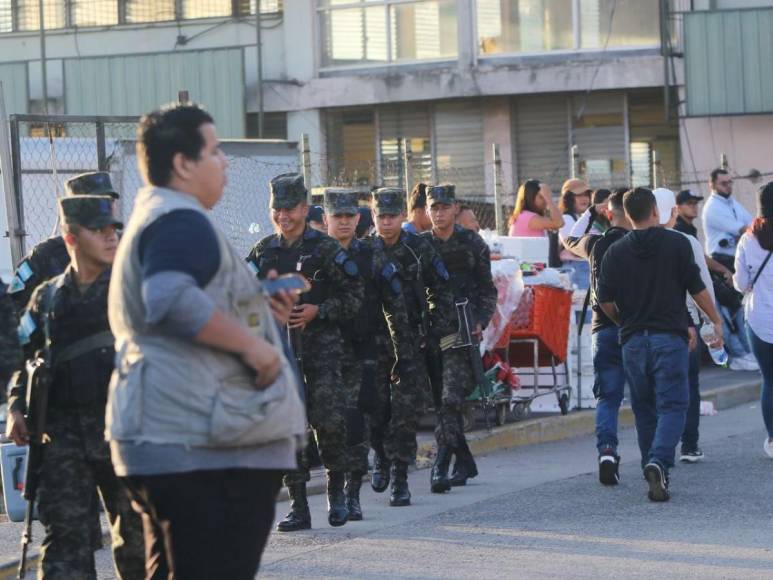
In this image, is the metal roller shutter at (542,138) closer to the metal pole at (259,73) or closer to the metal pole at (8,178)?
the metal pole at (259,73)

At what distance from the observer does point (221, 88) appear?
28797mm

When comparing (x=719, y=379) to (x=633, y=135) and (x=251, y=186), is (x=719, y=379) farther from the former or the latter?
(x=633, y=135)

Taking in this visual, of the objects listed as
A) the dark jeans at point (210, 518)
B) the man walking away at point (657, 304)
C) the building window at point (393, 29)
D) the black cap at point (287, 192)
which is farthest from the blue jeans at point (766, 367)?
the building window at point (393, 29)

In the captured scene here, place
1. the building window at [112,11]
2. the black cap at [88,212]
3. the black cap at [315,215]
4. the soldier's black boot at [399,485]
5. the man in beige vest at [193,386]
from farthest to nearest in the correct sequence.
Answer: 1. the building window at [112,11]
2. the black cap at [315,215]
3. the soldier's black boot at [399,485]
4. the black cap at [88,212]
5. the man in beige vest at [193,386]

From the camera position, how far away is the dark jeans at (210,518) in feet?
15.5

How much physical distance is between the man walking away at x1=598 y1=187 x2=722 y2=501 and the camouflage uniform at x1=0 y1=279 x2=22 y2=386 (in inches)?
193

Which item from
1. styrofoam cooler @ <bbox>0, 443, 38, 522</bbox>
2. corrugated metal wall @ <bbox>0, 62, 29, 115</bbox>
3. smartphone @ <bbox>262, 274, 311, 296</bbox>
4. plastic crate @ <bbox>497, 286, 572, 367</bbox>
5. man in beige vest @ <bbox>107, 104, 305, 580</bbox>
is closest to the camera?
man in beige vest @ <bbox>107, 104, 305, 580</bbox>

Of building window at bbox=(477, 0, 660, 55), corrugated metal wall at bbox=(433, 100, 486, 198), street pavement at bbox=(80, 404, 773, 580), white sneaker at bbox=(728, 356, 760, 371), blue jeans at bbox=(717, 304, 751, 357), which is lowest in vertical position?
street pavement at bbox=(80, 404, 773, 580)

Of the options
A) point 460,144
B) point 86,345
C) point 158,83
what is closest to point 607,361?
point 86,345

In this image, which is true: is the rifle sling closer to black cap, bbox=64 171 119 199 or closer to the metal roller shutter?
black cap, bbox=64 171 119 199

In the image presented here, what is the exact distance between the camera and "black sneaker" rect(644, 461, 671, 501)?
33.3 ft

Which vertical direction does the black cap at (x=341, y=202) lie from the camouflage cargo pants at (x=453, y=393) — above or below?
above

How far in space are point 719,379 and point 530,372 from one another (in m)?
3.84

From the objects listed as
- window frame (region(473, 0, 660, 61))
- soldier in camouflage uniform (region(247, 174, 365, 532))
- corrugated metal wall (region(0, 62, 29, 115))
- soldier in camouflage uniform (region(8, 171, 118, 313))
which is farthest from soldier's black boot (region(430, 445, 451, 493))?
corrugated metal wall (region(0, 62, 29, 115))
